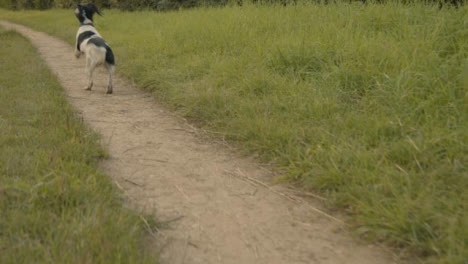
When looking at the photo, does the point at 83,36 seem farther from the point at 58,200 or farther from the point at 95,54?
the point at 58,200

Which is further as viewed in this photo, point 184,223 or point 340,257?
point 184,223

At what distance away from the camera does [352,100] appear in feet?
13.7

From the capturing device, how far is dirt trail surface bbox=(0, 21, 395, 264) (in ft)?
7.61

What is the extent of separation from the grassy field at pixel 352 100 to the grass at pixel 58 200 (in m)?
1.34

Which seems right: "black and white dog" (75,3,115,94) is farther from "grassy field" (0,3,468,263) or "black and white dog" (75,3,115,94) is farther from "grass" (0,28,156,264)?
"grass" (0,28,156,264)

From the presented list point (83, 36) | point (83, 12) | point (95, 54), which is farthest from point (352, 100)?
point (83, 12)

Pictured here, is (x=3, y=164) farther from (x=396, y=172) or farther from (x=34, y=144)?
(x=396, y=172)

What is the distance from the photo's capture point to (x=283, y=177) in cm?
320

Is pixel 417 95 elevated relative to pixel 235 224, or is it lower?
elevated

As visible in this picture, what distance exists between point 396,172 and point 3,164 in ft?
8.88

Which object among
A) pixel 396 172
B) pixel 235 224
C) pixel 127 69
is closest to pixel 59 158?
pixel 235 224

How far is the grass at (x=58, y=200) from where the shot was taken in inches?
80.4

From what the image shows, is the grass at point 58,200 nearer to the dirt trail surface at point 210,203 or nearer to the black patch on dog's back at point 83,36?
the dirt trail surface at point 210,203

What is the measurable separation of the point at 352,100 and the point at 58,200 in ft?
9.45
